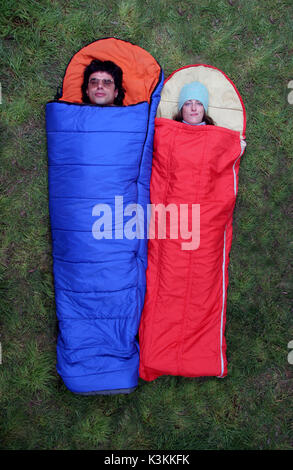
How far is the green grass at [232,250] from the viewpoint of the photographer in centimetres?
254

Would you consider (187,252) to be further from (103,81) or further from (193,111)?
(103,81)

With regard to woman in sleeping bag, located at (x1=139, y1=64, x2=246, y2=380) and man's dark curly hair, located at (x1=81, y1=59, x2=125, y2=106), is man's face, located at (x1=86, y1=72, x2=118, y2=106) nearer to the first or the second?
man's dark curly hair, located at (x1=81, y1=59, x2=125, y2=106)

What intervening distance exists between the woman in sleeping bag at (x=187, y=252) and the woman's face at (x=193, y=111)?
0.15 m

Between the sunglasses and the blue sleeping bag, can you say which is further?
the sunglasses

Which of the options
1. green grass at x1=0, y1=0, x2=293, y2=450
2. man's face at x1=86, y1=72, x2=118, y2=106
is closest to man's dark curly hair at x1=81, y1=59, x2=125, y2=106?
man's face at x1=86, y1=72, x2=118, y2=106

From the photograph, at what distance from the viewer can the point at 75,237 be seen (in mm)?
2285

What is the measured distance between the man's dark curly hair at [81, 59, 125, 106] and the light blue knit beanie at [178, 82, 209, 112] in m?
0.45

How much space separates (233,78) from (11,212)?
2.05 metres

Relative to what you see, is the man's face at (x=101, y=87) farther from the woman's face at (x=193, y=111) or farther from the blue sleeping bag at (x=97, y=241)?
the woman's face at (x=193, y=111)

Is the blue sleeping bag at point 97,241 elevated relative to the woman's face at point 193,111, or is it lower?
lower

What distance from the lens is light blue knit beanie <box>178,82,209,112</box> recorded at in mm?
2531

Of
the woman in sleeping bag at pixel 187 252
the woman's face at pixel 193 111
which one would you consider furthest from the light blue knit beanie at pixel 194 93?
the woman in sleeping bag at pixel 187 252
